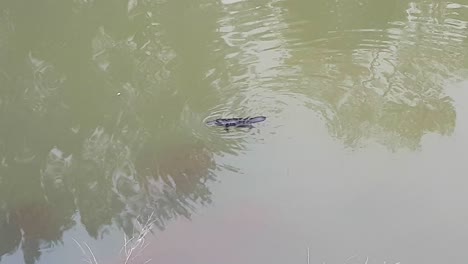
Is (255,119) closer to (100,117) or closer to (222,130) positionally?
(222,130)

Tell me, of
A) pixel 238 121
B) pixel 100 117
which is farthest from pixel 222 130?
pixel 100 117

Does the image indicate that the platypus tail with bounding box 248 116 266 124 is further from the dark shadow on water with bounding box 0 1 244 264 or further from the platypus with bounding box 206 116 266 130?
the dark shadow on water with bounding box 0 1 244 264

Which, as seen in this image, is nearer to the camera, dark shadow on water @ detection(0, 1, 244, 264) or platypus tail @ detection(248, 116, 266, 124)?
dark shadow on water @ detection(0, 1, 244, 264)

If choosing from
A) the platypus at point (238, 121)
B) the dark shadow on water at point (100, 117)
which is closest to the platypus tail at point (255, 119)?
the platypus at point (238, 121)

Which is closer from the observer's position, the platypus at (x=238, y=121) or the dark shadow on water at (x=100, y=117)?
the dark shadow on water at (x=100, y=117)

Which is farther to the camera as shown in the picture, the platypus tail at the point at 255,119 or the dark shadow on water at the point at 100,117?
the platypus tail at the point at 255,119

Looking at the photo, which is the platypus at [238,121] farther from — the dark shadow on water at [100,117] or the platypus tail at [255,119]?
the dark shadow on water at [100,117]

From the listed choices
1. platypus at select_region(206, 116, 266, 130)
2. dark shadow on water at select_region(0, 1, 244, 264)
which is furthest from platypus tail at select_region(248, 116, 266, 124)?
dark shadow on water at select_region(0, 1, 244, 264)

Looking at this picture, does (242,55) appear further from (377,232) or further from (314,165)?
(377,232)

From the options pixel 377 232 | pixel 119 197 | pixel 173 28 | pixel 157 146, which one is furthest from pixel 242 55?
pixel 377 232
